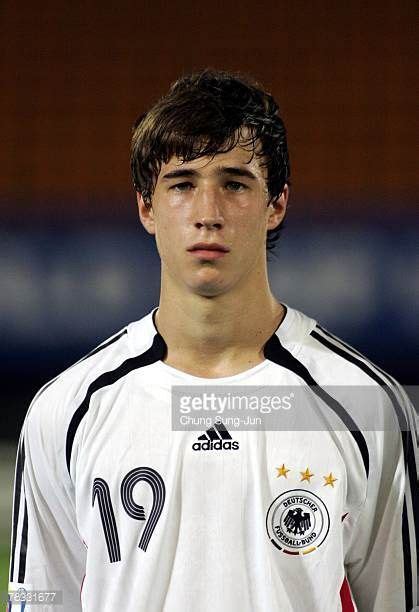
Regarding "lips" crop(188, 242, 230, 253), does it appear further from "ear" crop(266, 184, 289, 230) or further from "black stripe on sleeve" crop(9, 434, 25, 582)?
"black stripe on sleeve" crop(9, 434, 25, 582)

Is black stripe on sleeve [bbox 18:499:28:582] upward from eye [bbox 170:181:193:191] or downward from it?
downward

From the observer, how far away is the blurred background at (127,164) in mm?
1969

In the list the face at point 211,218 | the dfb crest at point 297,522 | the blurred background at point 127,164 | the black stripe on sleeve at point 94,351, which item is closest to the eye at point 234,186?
the face at point 211,218

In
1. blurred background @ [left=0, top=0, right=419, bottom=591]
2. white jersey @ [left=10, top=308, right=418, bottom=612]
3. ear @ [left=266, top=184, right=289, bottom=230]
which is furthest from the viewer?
blurred background @ [left=0, top=0, right=419, bottom=591]

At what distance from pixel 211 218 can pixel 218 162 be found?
0.34 feet

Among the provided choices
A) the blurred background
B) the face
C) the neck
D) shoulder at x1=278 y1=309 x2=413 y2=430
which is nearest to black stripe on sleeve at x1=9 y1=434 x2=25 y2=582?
the blurred background

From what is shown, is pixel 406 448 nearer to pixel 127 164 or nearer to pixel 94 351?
pixel 94 351

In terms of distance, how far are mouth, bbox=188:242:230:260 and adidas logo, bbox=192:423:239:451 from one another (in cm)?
33

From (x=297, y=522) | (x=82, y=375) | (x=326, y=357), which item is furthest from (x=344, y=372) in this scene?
(x=82, y=375)

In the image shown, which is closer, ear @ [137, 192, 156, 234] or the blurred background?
ear @ [137, 192, 156, 234]

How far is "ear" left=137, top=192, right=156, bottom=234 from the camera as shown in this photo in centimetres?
182

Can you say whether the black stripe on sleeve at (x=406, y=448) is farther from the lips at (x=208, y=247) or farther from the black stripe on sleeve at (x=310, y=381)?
the lips at (x=208, y=247)

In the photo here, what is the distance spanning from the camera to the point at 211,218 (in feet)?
5.57

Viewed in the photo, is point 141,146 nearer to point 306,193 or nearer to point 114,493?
point 306,193
